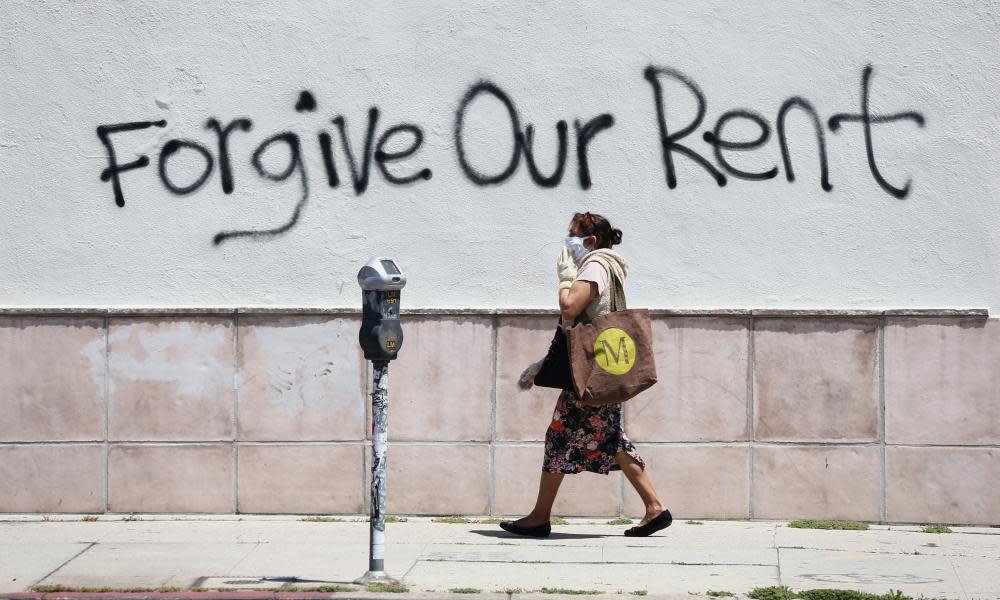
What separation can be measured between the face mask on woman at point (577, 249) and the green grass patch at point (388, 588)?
2.03 metres

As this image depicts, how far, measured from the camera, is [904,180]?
8.24 m

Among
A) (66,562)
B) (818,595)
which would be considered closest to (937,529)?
(818,595)

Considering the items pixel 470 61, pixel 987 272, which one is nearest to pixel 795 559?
pixel 987 272

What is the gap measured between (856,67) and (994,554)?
2746mm

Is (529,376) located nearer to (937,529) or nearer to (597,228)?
(597,228)

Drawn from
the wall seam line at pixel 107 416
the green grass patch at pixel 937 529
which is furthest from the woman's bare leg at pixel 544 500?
the wall seam line at pixel 107 416

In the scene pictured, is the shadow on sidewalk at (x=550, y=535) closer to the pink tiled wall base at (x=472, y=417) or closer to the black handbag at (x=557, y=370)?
the pink tiled wall base at (x=472, y=417)

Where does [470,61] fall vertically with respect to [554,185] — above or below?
above

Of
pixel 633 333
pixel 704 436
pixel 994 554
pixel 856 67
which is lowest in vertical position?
pixel 994 554

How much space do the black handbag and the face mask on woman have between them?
0.41 meters

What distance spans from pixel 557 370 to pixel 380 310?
1.35 m

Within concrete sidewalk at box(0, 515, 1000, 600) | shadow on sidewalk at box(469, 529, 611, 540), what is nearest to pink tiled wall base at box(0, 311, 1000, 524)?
concrete sidewalk at box(0, 515, 1000, 600)

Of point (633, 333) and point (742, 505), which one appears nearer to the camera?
point (633, 333)

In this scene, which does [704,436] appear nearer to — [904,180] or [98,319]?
[904,180]
